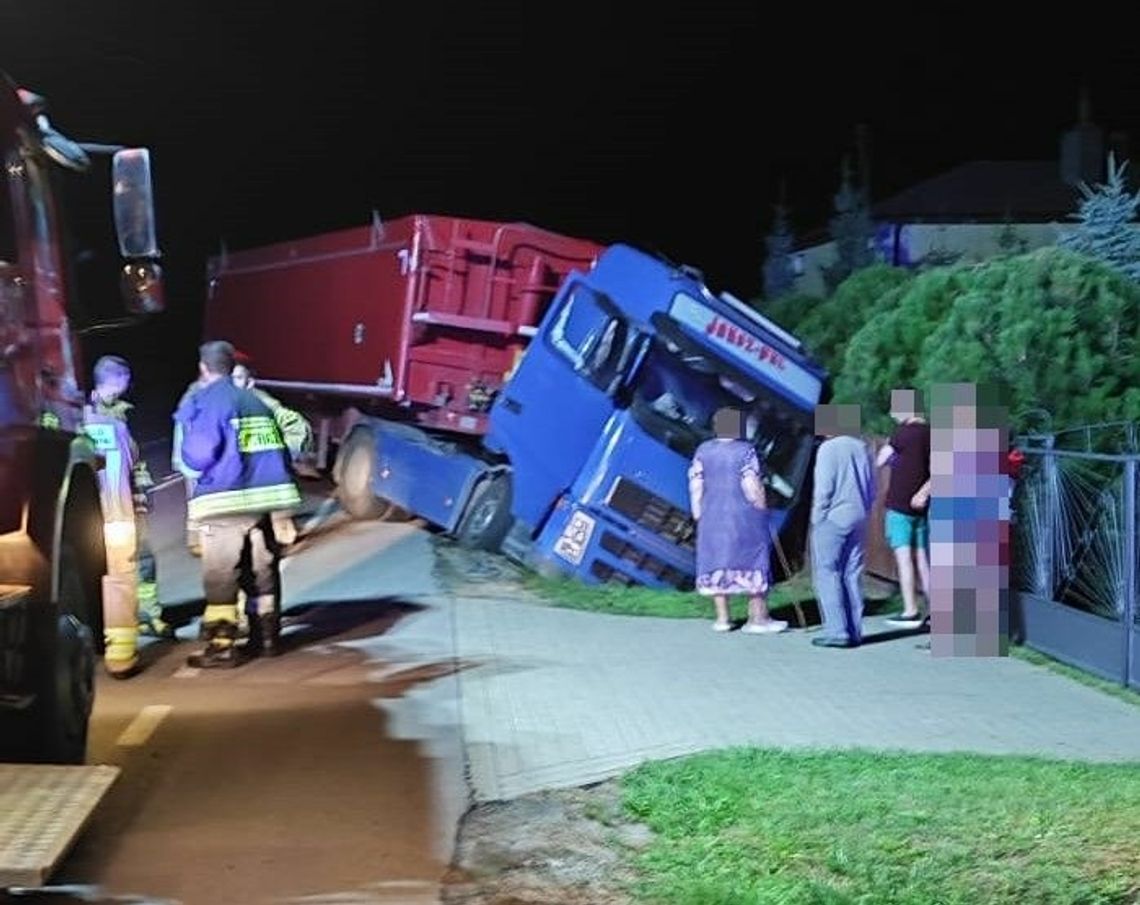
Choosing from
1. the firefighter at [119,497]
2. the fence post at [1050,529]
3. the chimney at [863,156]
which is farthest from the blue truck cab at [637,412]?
the chimney at [863,156]

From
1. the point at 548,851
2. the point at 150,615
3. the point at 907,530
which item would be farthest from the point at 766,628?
the point at 548,851

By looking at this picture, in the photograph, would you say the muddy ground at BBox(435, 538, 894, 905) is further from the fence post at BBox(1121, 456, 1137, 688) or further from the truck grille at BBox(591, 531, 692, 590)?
the truck grille at BBox(591, 531, 692, 590)

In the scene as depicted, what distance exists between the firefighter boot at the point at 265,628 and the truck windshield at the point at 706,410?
3.47 metres

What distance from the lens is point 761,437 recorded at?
11766mm

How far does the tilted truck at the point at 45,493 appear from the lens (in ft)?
16.6

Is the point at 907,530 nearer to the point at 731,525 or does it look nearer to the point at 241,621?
the point at 731,525

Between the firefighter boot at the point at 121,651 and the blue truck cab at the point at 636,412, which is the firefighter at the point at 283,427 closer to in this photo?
the firefighter boot at the point at 121,651

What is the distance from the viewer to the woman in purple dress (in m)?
10.1

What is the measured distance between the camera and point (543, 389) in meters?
11.8

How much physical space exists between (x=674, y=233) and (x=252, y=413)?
44606mm

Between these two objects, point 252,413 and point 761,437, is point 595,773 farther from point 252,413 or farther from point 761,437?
point 761,437

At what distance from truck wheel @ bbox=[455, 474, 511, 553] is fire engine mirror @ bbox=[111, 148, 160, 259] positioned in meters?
6.52

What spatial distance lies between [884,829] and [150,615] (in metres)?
5.76

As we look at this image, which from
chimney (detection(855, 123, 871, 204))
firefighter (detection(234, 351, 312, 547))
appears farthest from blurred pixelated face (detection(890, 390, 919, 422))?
chimney (detection(855, 123, 871, 204))
